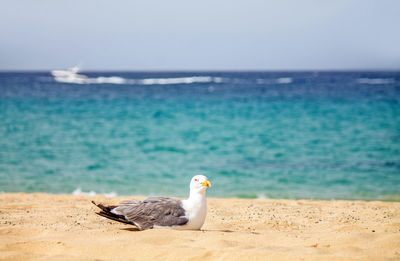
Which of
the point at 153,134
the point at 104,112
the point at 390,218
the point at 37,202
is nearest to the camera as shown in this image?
the point at 390,218

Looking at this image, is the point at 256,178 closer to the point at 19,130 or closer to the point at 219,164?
the point at 219,164

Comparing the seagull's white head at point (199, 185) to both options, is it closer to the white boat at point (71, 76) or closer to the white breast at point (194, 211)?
the white breast at point (194, 211)

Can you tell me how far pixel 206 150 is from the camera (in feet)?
60.4

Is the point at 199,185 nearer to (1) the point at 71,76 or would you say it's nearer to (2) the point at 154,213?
(2) the point at 154,213

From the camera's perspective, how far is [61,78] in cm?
7775

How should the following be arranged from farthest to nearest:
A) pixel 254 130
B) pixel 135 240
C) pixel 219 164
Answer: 1. pixel 254 130
2. pixel 219 164
3. pixel 135 240

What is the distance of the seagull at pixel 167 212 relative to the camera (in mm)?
5859

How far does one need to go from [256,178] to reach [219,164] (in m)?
2.21

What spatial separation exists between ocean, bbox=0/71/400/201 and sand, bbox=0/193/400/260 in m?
4.81

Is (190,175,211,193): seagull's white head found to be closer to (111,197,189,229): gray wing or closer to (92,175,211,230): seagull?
(92,175,211,230): seagull

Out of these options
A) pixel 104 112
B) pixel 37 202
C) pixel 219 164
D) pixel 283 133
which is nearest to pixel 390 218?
pixel 37 202

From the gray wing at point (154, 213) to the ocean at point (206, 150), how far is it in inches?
252

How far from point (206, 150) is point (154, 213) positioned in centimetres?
1250

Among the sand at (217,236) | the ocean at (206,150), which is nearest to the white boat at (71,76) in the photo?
the ocean at (206,150)
